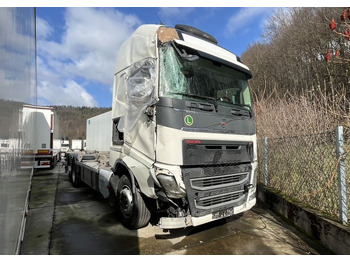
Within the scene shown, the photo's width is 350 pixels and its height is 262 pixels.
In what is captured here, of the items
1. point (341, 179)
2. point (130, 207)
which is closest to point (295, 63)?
point (341, 179)

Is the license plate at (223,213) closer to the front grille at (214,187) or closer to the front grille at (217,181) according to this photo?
the front grille at (214,187)

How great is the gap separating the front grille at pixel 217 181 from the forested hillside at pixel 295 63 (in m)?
2.80

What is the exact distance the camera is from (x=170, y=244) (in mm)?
3203

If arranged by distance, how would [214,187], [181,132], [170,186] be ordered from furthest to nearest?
[214,187], [181,132], [170,186]

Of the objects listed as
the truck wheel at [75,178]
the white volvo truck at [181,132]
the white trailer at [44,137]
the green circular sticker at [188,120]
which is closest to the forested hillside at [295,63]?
the white volvo truck at [181,132]

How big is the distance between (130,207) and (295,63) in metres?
15.1

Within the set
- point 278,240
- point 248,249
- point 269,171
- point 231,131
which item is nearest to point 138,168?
point 231,131

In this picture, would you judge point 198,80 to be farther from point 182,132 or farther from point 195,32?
point 195,32

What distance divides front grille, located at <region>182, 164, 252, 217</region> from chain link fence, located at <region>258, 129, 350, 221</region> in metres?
1.11

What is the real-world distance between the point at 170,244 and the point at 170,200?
0.76 m

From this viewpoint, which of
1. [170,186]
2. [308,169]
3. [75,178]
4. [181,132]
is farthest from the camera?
[75,178]

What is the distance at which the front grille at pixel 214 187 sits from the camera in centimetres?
297

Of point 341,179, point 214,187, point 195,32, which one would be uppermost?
point 195,32

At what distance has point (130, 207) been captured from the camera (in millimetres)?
3592
